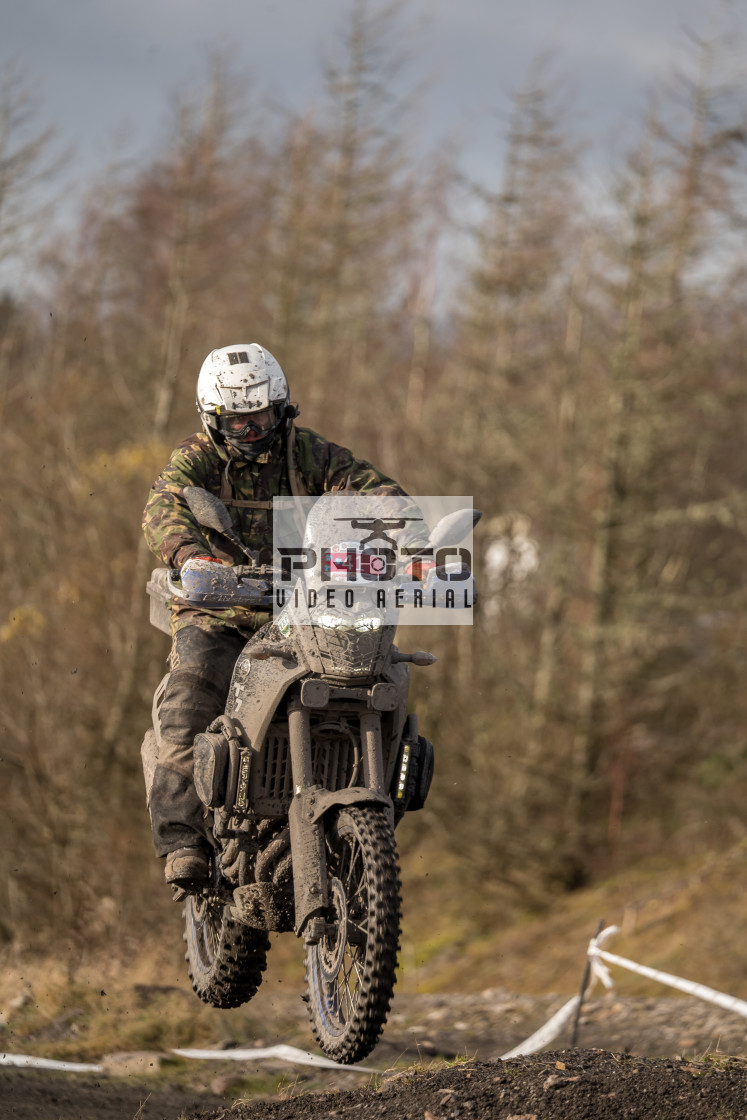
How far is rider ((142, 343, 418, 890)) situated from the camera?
567cm

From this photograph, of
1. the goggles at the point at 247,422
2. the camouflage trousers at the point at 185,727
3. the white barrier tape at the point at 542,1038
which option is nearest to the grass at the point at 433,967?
the white barrier tape at the point at 542,1038

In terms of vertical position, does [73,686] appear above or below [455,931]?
above

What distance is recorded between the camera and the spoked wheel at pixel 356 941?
4715mm

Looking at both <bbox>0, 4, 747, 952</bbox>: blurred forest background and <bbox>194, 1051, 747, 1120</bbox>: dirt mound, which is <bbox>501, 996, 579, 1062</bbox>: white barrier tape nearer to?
<bbox>194, 1051, 747, 1120</bbox>: dirt mound

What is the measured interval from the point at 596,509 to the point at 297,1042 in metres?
13.2

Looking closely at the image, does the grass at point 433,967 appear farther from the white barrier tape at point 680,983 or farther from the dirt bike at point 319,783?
the dirt bike at point 319,783

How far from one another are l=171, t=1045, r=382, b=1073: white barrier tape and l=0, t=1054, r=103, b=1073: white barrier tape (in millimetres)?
654

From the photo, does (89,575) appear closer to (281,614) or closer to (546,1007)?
(546,1007)

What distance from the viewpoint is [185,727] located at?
574 centimetres

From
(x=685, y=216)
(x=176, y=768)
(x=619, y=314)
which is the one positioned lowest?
(x=176, y=768)

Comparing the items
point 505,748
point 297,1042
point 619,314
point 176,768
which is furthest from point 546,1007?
point 619,314

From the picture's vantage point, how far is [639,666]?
66.6ft

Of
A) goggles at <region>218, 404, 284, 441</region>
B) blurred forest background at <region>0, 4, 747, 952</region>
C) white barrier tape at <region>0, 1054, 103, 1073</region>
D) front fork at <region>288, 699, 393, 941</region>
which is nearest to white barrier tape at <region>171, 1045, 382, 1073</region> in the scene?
white barrier tape at <region>0, 1054, 103, 1073</region>
